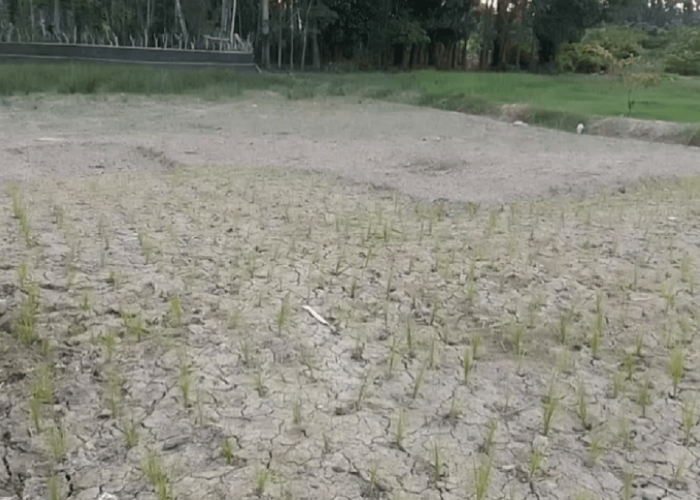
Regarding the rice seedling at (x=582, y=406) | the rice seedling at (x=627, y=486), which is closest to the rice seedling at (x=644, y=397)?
the rice seedling at (x=582, y=406)

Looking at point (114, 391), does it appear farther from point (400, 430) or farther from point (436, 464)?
point (436, 464)

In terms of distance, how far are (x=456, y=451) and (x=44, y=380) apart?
1.32 metres

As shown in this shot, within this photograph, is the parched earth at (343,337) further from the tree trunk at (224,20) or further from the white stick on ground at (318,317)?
the tree trunk at (224,20)

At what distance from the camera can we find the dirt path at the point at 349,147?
18.9 ft

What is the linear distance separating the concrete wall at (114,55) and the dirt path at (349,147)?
13.5 ft

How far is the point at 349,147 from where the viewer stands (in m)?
7.20

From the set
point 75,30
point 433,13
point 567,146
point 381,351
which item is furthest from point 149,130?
point 433,13

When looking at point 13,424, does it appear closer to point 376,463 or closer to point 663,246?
point 376,463

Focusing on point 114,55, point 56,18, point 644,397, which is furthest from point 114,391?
point 56,18

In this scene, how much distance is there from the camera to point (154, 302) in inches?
123

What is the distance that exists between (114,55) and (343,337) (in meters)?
12.8

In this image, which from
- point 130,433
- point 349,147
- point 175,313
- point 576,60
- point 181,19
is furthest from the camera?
point 576,60

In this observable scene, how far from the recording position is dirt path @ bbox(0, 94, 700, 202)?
5.77m

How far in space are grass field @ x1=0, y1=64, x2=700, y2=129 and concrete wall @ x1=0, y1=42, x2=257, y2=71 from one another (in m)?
0.64
